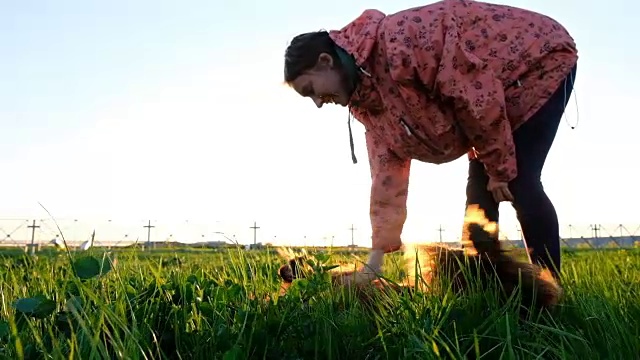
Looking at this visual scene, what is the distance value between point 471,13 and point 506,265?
1217 mm

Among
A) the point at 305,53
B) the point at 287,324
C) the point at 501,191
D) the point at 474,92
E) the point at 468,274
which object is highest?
the point at 305,53

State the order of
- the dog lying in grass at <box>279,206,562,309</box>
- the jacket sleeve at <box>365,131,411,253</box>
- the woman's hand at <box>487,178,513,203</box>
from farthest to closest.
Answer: the jacket sleeve at <box>365,131,411,253</box> < the woman's hand at <box>487,178,513,203</box> < the dog lying in grass at <box>279,206,562,309</box>

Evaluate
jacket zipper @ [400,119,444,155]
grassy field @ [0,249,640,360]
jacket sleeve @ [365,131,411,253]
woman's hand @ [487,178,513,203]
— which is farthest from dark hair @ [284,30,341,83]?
grassy field @ [0,249,640,360]

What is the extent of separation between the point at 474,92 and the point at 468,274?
35.0 inches

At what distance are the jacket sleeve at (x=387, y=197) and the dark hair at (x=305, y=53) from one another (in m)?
0.54

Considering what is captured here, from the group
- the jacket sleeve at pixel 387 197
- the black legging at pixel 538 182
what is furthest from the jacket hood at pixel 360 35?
the black legging at pixel 538 182

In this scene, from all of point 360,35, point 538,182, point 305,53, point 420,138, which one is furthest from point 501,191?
point 305,53

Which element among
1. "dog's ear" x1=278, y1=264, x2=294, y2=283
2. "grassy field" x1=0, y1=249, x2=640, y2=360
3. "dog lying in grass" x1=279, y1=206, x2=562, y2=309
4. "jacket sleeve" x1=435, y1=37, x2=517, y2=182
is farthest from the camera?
"jacket sleeve" x1=435, y1=37, x2=517, y2=182

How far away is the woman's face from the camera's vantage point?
8.88 feet

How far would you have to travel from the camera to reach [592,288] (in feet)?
6.84

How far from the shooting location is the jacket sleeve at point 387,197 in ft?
9.86

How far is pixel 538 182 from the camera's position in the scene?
8.78 feet

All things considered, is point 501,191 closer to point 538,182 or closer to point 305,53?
point 538,182

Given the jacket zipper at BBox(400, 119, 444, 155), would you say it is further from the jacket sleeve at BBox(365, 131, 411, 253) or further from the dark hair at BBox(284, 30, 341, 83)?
the dark hair at BBox(284, 30, 341, 83)
